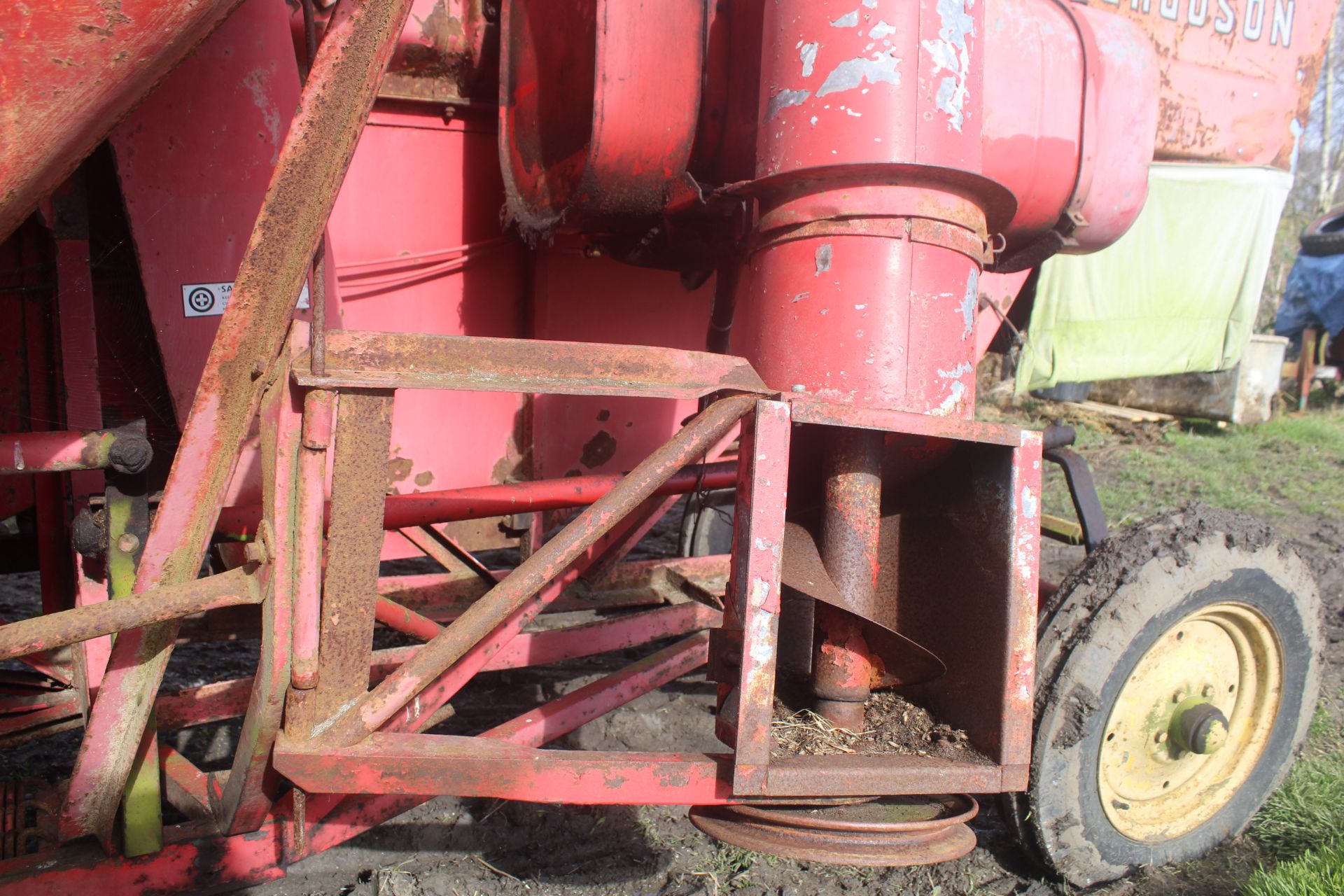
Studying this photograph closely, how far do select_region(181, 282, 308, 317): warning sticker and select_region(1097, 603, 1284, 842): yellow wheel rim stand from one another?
217 cm

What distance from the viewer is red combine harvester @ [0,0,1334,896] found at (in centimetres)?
151

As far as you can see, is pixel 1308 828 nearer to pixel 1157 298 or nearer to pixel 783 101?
pixel 783 101

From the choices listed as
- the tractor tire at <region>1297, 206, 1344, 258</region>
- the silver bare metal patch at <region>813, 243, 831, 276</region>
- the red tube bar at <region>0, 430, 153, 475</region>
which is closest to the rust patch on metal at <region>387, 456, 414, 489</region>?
the red tube bar at <region>0, 430, 153, 475</region>

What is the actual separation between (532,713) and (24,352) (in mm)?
1278

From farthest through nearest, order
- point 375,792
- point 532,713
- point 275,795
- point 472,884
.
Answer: point 472,884 → point 532,713 → point 275,795 → point 375,792

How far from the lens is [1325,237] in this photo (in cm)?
990

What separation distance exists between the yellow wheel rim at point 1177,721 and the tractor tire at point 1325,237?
31.2 ft

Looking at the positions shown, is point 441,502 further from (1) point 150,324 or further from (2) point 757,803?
(2) point 757,803

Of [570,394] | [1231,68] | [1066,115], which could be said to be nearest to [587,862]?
[570,394]

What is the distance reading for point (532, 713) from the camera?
6.75 feet

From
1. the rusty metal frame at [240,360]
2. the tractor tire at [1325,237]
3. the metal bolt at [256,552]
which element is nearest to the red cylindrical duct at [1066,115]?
the rusty metal frame at [240,360]

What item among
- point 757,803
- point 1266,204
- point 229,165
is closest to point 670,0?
point 229,165

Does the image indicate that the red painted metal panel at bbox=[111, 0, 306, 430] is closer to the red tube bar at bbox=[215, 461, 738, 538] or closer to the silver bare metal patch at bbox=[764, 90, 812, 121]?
the red tube bar at bbox=[215, 461, 738, 538]

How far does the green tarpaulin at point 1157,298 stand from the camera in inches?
201
